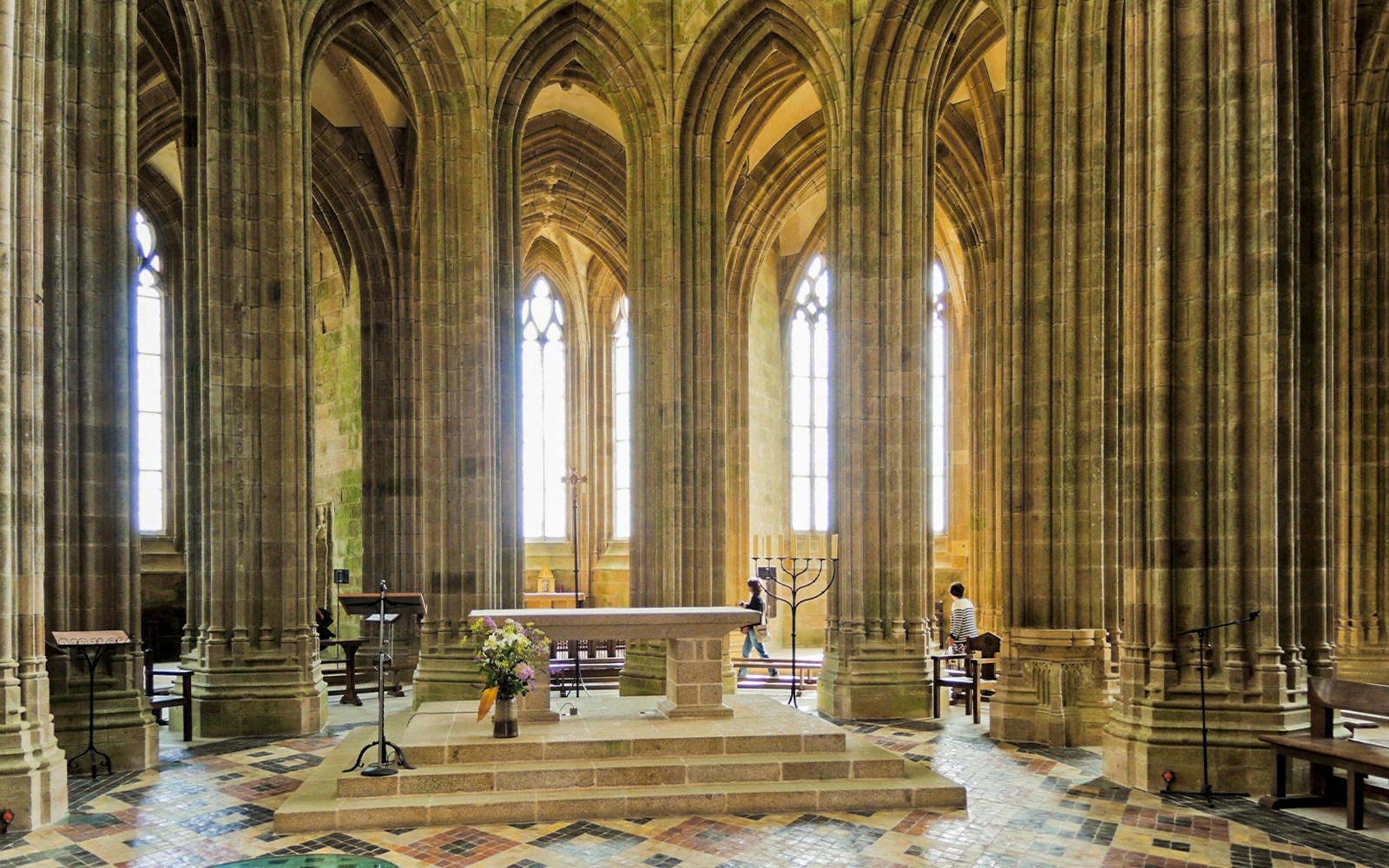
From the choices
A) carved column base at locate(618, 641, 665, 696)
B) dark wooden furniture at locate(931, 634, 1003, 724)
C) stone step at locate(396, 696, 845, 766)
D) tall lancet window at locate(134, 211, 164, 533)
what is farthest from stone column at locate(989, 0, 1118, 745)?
tall lancet window at locate(134, 211, 164, 533)

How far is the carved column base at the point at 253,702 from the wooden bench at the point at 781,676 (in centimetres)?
715

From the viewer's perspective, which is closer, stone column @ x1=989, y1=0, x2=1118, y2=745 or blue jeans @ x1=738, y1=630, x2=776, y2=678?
stone column @ x1=989, y1=0, x2=1118, y2=745

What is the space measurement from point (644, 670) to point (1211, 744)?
809 cm

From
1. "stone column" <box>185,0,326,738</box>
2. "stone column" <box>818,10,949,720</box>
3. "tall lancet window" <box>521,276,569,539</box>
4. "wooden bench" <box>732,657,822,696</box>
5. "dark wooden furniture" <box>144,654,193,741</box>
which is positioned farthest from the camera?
"tall lancet window" <box>521,276,569,539</box>

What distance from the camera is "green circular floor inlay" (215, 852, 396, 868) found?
7.59 m

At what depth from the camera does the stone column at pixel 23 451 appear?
897 cm

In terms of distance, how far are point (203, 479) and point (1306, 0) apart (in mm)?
13075

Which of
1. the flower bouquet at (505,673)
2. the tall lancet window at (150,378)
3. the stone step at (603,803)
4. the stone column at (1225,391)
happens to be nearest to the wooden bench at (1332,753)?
the stone column at (1225,391)

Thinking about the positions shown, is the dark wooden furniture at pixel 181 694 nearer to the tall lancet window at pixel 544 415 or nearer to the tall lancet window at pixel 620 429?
the tall lancet window at pixel 544 415

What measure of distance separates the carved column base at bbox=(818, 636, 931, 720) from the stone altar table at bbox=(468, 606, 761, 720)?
3578 mm

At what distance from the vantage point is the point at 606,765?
9.75 m

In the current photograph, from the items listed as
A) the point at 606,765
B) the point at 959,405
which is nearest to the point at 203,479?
the point at 606,765

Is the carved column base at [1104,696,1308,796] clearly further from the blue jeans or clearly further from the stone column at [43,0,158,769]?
the blue jeans

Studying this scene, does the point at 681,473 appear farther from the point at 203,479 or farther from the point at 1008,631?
the point at 203,479
